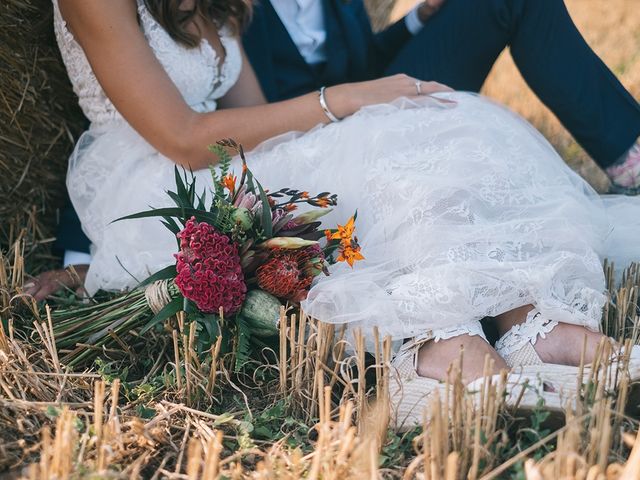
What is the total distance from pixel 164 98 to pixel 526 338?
848 mm

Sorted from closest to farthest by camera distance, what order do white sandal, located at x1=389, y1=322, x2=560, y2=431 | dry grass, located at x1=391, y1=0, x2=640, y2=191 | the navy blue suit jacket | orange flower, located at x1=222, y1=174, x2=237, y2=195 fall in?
1. white sandal, located at x1=389, y1=322, x2=560, y2=431
2. orange flower, located at x1=222, y1=174, x2=237, y2=195
3. the navy blue suit jacket
4. dry grass, located at x1=391, y1=0, x2=640, y2=191

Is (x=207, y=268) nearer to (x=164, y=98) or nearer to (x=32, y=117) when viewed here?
(x=164, y=98)

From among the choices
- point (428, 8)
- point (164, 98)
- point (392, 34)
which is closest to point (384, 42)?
point (392, 34)

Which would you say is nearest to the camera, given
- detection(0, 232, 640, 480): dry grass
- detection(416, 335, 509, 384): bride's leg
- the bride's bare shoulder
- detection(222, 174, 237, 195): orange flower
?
detection(0, 232, 640, 480): dry grass

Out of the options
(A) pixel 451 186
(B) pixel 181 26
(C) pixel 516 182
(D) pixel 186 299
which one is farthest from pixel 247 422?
(B) pixel 181 26

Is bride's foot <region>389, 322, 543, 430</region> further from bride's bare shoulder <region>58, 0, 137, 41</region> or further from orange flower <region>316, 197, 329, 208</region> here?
bride's bare shoulder <region>58, 0, 137, 41</region>

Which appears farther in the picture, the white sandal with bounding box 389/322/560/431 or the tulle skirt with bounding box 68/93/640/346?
the tulle skirt with bounding box 68/93/640/346

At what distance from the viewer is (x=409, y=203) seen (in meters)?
1.30

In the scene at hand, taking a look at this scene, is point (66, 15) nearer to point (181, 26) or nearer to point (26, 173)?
point (181, 26)

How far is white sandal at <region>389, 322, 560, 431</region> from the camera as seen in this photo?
1069mm

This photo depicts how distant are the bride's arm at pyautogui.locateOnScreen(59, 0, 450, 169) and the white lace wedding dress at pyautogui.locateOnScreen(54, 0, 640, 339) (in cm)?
4

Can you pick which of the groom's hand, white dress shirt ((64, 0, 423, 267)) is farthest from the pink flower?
the groom's hand

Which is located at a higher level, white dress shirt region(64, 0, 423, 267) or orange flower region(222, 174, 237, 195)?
white dress shirt region(64, 0, 423, 267)

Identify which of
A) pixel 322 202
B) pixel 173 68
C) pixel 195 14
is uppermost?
pixel 195 14
